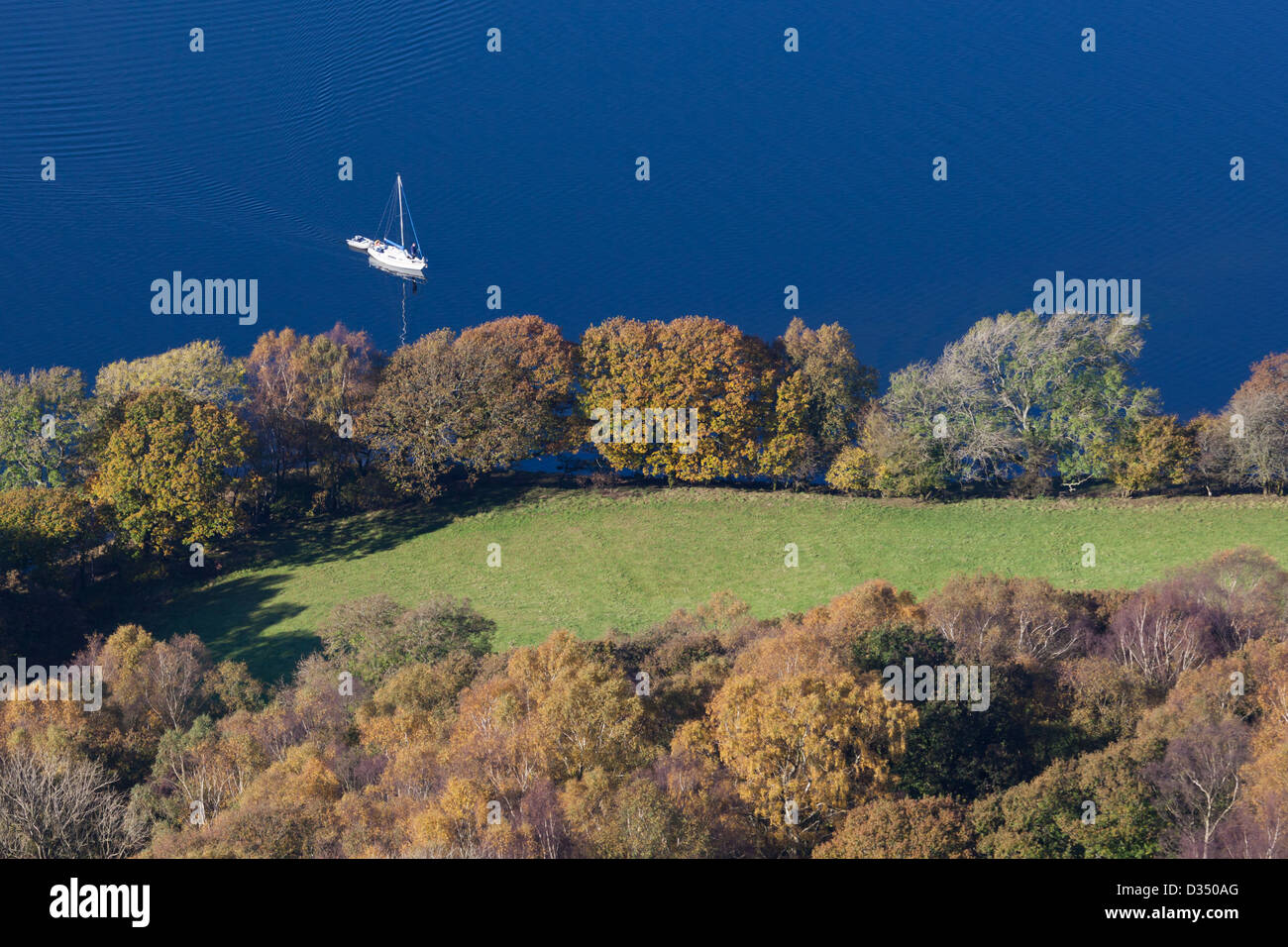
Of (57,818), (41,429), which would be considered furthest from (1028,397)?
(41,429)

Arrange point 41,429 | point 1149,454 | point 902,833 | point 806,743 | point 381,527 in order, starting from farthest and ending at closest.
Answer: point 381,527 → point 41,429 → point 1149,454 → point 806,743 → point 902,833

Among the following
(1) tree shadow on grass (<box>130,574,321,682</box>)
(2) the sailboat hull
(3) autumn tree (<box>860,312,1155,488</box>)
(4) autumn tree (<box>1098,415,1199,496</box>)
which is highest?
(2) the sailboat hull

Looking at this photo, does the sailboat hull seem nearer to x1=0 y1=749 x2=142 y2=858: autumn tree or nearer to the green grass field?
the green grass field

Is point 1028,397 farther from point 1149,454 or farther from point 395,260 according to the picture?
point 395,260

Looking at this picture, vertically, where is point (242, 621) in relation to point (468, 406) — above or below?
below

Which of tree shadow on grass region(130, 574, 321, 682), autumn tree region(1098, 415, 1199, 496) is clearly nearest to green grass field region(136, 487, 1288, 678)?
tree shadow on grass region(130, 574, 321, 682)

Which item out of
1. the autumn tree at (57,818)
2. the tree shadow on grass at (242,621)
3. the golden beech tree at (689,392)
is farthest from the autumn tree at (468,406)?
the autumn tree at (57,818)
